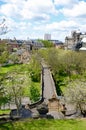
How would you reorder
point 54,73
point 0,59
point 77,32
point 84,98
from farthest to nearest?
point 77,32, point 54,73, point 84,98, point 0,59

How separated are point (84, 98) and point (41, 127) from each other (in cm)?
1181

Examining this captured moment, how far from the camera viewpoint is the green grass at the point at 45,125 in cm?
2400

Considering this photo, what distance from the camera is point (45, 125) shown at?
24.8 m

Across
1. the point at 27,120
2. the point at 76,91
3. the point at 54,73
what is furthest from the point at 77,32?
the point at 27,120

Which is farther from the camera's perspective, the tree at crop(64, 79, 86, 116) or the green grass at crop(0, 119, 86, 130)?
the tree at crop(64, 79, 86, 116)

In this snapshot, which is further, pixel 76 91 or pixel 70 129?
pixel 76 91

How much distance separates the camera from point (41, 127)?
79.5 feet

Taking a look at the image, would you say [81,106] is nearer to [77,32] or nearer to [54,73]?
[54,73]

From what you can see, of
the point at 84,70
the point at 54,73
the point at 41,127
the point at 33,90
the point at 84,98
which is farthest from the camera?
the point at 54,73

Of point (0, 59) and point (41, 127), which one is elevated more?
point (0, 59)

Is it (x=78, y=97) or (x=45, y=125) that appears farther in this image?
(x=78, y=97)

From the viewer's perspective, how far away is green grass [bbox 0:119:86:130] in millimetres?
24000

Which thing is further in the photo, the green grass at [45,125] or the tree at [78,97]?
the tree at [78,97]

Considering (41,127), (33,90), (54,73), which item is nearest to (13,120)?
(41,127)
